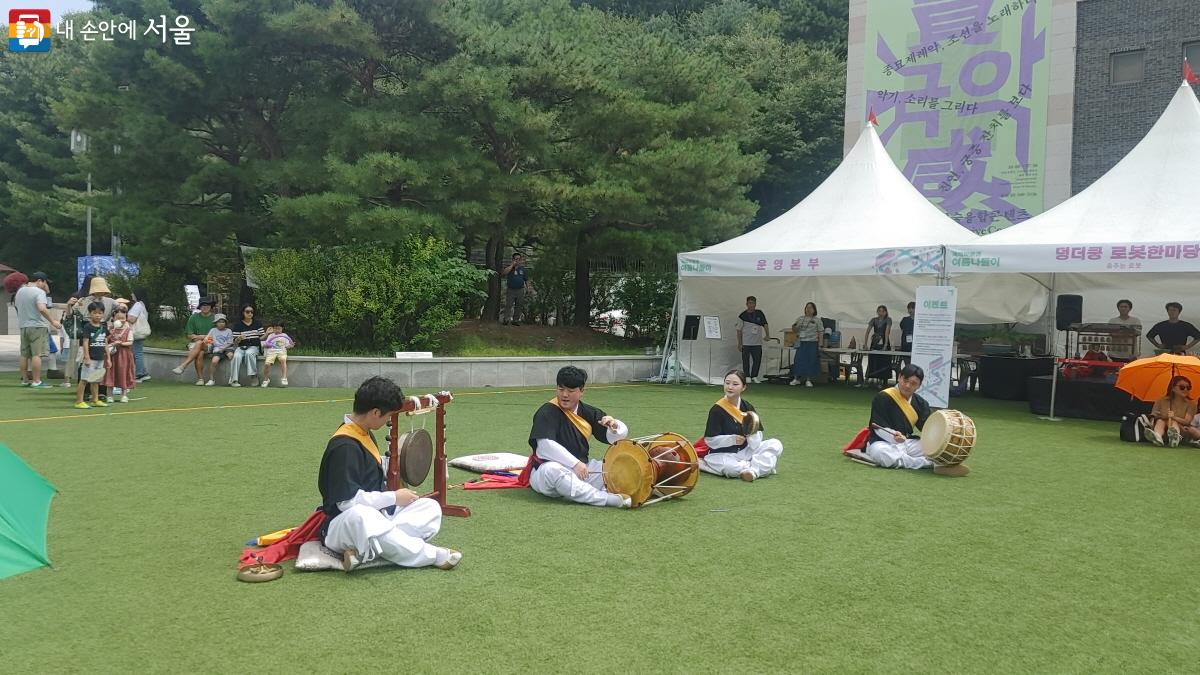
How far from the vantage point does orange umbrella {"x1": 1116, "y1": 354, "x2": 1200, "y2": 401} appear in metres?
9.76

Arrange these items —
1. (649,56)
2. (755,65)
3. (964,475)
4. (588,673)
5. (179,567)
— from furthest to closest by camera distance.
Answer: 1. (755,65)
2. (649,56)
3. (964,475)
4. (179,567)
5. (588,673)

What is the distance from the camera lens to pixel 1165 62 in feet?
73.9

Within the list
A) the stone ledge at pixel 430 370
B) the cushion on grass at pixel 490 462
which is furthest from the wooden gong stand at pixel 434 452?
the stone ledge at pixel 430 370

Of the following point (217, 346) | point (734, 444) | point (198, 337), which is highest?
point (198, 337)

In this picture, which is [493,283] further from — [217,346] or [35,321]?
[35,321]

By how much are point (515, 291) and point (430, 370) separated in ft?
13.9

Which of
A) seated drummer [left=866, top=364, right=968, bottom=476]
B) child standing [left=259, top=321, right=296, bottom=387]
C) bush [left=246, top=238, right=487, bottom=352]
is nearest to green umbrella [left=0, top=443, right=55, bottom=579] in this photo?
seated drummer [left=866, top=364, right=968, bottom=476]

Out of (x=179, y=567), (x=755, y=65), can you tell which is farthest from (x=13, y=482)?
(x=755, y=65)

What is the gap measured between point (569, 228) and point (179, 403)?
8843 millimetres

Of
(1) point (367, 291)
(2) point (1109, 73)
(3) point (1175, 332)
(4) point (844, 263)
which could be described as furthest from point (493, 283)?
(2) point (1109, 73)

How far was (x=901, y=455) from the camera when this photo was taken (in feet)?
27.9

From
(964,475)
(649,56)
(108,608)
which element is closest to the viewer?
(108,608)

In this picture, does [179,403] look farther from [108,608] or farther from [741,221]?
[741,221]

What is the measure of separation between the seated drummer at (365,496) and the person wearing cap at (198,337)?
1101 centimetres
